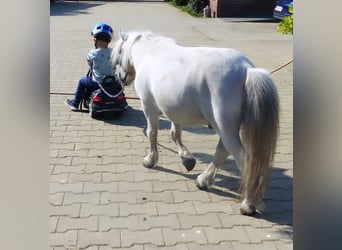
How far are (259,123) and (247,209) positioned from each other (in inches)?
30.5

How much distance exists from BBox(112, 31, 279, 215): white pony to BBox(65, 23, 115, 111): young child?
1.98m

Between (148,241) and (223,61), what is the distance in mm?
1457

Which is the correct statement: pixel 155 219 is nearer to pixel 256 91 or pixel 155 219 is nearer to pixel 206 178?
pixel 206 178

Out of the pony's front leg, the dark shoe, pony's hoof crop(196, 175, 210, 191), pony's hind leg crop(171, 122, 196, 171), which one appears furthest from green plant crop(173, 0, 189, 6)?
pony's hoof crop(196, 175, 210, 191)

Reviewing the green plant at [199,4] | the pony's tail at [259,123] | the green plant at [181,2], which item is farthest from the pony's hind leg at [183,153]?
the green plant at [181,2]

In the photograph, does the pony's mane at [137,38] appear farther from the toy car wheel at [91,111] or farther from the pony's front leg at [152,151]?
the toy car wheel at [91,111]

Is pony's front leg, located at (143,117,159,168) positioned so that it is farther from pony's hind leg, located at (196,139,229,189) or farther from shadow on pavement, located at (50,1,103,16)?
shadow on pavement, located at (50,1,103,16)

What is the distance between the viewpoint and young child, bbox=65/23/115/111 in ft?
19.7

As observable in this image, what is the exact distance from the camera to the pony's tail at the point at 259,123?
338 centimetres

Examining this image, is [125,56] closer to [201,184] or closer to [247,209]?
[201,184]

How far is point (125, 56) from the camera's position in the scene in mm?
4797

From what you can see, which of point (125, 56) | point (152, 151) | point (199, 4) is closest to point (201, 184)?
point (152, 151)
